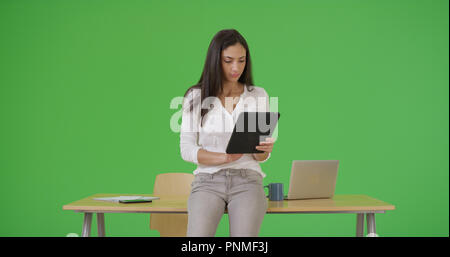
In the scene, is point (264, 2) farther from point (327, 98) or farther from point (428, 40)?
point (428, 40)

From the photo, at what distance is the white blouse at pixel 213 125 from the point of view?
230 cm

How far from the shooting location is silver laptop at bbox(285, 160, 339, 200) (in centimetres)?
254

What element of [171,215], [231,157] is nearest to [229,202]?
[231,157]

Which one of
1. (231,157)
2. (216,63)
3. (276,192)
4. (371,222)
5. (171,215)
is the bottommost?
(171,215)

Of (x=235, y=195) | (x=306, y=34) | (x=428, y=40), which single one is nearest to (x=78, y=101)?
(x=306, y=34)

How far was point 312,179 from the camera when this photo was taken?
8.45 ft

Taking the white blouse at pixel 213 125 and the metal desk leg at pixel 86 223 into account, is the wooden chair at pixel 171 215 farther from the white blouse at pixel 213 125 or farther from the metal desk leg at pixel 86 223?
the white blouse at pixel 213 125

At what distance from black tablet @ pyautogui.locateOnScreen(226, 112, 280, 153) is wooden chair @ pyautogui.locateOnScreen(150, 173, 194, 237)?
1.03m

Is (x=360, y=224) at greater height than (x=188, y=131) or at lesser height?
lesser

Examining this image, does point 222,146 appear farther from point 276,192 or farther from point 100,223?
point 100,223

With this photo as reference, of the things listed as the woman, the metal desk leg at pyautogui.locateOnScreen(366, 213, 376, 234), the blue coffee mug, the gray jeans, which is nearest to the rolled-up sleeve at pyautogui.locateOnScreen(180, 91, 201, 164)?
the woman

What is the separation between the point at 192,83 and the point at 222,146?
99.7 inches

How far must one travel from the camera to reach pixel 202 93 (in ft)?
7.92

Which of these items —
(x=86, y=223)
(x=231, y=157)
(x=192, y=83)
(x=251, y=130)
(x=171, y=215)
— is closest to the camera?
(x=251, y=130)
